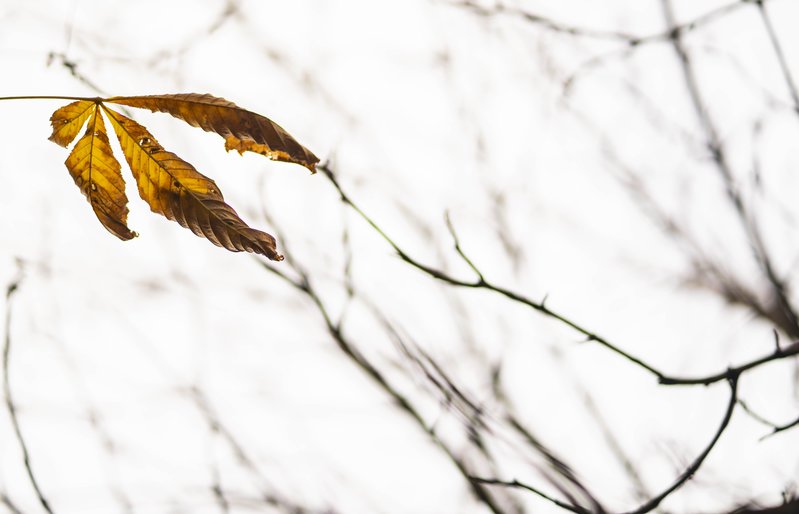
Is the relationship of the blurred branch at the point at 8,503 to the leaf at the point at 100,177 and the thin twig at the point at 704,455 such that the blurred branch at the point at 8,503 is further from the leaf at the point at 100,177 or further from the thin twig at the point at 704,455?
the thin twig at the point at 704,455

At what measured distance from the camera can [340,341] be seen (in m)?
1.43

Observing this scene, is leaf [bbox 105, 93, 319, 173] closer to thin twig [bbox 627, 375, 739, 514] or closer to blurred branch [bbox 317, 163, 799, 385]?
blurred branch [bbox 317, 163, 799, 385]

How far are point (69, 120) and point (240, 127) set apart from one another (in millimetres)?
374

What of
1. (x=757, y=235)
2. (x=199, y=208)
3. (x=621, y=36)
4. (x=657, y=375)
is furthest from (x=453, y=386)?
(x=757, y=235)

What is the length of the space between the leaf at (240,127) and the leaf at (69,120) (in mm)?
217

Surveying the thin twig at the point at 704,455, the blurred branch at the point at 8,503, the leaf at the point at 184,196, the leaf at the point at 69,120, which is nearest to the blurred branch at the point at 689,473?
the thin twig at the point at 704,455

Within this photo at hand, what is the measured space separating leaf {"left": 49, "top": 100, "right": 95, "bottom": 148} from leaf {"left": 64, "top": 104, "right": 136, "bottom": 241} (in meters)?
0.03

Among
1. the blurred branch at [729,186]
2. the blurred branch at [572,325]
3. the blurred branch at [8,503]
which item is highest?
the blurred branch at [729,186]

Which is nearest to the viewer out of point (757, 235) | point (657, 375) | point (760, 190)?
point (657, 375)

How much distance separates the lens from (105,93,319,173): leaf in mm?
811

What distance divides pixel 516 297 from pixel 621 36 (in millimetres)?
931

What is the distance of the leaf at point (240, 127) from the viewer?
2.66ft

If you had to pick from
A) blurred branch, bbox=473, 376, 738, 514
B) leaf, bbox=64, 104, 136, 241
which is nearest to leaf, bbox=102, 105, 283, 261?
leaf, bbox=64, 104, 136, 241

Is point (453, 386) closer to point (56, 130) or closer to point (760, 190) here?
point (56, 130)
